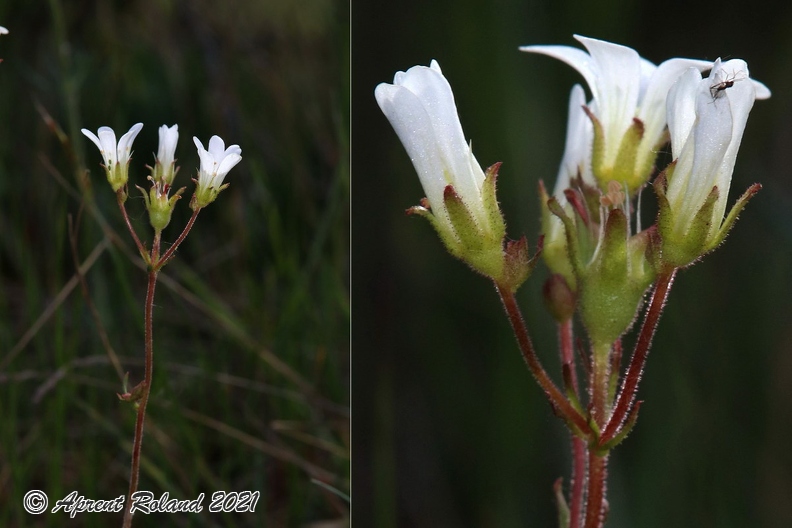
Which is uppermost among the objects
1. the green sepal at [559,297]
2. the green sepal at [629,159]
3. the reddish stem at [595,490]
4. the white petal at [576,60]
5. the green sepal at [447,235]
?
the white petal at [576,60]

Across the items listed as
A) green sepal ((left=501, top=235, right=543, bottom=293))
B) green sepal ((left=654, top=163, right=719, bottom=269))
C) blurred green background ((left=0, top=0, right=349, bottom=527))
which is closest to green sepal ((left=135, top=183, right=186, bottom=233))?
blurred green background ((left=0, top=0, right=349, bottom=527))

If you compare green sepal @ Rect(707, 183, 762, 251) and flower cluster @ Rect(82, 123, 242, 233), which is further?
flower cluster @ Rect(82, 123, 242, 233)

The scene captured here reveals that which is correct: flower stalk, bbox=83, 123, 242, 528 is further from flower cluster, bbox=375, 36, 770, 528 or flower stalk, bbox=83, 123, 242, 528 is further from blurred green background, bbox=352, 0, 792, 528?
blurred green background, bbox=352, 0, 792, 528

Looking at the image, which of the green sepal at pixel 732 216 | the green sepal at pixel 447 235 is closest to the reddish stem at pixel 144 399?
the green sepal at pixel 447 235

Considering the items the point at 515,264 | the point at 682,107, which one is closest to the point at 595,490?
the point at 515,264

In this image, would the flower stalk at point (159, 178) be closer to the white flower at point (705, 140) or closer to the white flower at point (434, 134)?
the white flower at point (434, 134)

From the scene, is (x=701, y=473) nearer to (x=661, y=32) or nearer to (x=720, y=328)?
(x=720, y=328)
